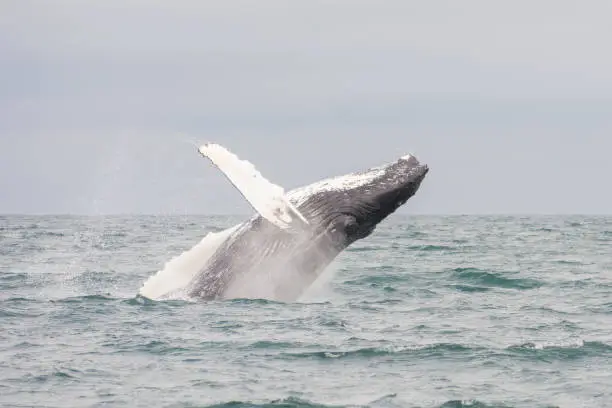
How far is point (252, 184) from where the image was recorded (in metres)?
11.6

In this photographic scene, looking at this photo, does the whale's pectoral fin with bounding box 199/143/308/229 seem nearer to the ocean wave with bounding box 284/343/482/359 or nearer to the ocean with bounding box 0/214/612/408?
the ocean with bounding box 0/214/612/408

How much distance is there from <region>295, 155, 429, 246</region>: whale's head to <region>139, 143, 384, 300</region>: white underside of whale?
0.02 metres

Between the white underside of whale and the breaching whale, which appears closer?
the white underside of whale

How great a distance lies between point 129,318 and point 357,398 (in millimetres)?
4545

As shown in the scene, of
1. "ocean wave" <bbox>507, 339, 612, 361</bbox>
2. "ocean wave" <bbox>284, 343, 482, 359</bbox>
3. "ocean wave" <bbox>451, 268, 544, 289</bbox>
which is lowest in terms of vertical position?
"ocean wave" <bbox>507, 339, 612, 361</bbox>

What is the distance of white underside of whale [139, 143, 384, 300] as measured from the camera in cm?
1152

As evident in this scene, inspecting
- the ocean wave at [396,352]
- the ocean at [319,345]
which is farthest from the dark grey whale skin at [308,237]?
the ocean wave at [396,352]

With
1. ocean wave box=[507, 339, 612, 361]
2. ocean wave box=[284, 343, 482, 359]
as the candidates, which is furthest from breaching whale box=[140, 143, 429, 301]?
ocean wave box=[507, 339, 612, 361]

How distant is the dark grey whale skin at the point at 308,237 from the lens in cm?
1225

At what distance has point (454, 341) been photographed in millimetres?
11117

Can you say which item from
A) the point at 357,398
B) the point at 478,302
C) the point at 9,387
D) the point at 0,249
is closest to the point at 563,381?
the point at 357,398

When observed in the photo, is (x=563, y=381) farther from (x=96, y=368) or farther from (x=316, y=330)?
(x=96, y=368)

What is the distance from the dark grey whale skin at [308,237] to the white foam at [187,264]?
18cm

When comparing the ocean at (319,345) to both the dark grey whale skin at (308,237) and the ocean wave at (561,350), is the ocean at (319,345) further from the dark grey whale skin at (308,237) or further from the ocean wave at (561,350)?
the dark grey whale skin at (308,237)
